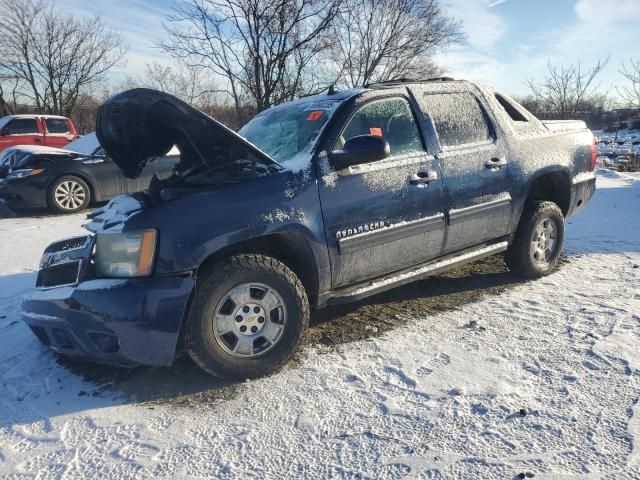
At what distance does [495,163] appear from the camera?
396 centimetres

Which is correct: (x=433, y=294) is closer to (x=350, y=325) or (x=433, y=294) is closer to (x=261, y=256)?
(x=350, y=325)

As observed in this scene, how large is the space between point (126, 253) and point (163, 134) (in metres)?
1.03

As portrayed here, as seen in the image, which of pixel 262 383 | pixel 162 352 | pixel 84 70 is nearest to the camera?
pixel 162 352

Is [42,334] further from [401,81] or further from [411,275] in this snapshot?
[401,81]

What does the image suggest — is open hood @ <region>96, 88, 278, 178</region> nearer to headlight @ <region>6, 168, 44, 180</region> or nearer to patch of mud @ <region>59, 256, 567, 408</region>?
patch of mud @ <region>59, 256, 567, 408</region>

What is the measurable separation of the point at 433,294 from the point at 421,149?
1.35 m

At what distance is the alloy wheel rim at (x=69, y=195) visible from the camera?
27.3 feet

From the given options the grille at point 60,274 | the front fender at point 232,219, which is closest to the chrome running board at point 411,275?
the front fender at point 232,219

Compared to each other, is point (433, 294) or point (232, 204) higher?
point (232, 204)

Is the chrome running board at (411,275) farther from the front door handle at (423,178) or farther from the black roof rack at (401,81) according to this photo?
the black roof rack at (401,81)

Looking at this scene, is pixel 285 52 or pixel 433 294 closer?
pixel 433 294

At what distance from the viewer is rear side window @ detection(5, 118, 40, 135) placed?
14273mm

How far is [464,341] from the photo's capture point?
10.7ft

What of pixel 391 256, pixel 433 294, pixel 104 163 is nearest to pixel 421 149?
pixel 391 256
